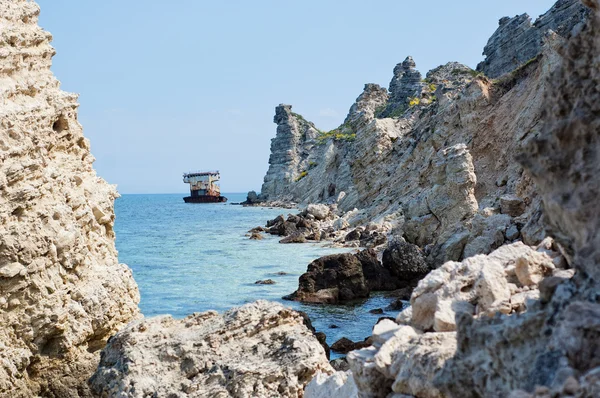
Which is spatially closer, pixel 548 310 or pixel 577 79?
pixel 548 310

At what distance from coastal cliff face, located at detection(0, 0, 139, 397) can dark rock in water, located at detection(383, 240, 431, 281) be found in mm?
15569

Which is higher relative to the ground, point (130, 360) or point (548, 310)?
point (548, 310)

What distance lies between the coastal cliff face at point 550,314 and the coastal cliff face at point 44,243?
7.94 metres

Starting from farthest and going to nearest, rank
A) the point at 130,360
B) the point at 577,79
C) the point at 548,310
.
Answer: the point at 130,360, the point at 577,79, the point at 548,310

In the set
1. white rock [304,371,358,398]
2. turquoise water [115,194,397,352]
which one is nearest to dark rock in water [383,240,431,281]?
turquoise water [115,194,397,352]

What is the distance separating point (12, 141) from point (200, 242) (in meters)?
44.6

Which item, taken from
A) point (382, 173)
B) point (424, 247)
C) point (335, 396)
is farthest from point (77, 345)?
point (382, 173)

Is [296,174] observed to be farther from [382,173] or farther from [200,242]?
[200,242]

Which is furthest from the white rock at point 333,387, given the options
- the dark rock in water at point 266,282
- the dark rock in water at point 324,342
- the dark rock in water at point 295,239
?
the dark rock in water at point 295,239

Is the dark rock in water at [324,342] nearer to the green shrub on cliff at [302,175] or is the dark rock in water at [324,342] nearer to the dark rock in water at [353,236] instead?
the dark rock in water at [353,236]

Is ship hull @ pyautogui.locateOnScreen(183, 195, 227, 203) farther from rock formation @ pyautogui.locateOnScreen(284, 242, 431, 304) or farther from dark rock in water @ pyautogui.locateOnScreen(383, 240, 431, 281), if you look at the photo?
dark rock in water @ pyautogui.locateOnScreen(383, 240, 431, 281)

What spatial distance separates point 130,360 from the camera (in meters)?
9.95

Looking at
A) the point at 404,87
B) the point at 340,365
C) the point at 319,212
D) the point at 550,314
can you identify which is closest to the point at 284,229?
the point at 319,212

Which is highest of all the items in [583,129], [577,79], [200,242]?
[577,79]
